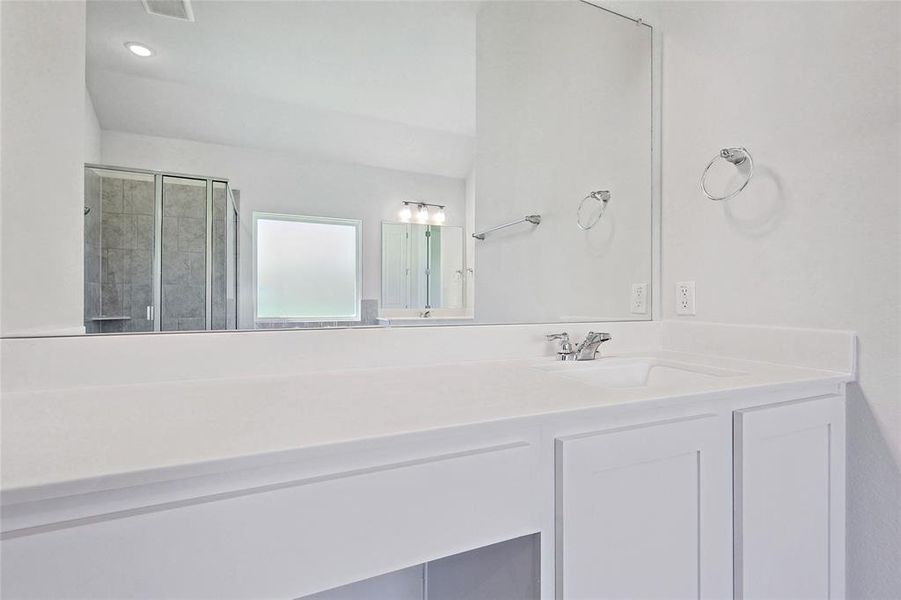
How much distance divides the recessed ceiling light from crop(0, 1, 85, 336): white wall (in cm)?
8

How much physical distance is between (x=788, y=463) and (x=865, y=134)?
0.83 meters

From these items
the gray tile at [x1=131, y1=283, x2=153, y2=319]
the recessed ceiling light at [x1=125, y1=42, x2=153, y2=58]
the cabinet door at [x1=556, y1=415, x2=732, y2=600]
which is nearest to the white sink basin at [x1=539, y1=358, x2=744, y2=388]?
the cabinet door at [x1=556, y1=415, x2=732, y2=600]

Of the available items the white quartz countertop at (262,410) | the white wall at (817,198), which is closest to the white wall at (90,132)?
the white quartz countertop at (262,410)

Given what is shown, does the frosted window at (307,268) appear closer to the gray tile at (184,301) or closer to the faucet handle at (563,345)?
the gray tile at (184,301)

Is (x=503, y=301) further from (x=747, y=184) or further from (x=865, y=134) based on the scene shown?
(x=865, y=134)

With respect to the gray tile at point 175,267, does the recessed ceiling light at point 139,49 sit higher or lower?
higher

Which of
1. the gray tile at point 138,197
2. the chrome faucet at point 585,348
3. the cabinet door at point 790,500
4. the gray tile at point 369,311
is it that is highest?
the gray tile at point 138,197

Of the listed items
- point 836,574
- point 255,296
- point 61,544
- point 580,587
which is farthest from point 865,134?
point 61,544

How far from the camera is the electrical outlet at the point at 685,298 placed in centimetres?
150

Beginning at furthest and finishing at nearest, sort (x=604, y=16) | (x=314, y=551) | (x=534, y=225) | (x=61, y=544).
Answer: (x=604, y=16) < (x=534, y=225) < (x=314, y=551) < (x=61, y=544)

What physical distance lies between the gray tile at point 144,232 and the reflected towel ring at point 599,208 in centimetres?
129

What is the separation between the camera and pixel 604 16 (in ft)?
5.25

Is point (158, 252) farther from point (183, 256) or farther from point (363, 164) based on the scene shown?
point (363, 164)

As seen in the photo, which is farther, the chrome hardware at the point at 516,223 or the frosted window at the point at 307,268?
the chrome hardware at the point at 516,223
